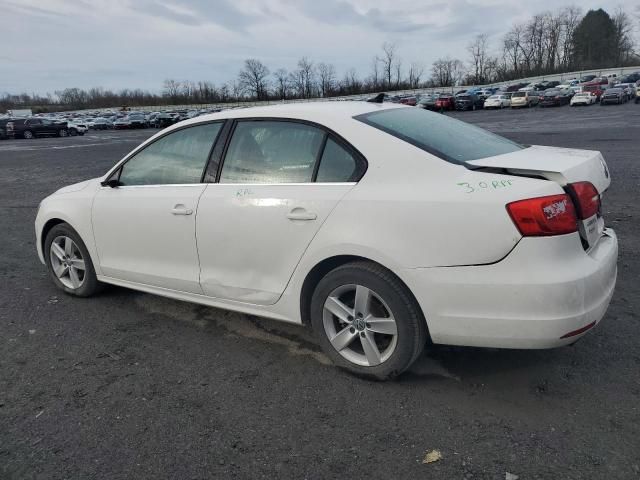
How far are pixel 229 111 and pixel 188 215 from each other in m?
0.89

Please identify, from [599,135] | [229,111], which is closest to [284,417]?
[229,111]

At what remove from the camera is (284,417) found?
112 inches

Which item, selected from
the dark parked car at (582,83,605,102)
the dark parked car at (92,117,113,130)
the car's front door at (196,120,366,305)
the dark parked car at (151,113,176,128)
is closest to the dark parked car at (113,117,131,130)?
the dark parked car at (92,117,113,130)

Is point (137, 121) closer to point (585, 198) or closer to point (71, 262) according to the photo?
point (71, 262)

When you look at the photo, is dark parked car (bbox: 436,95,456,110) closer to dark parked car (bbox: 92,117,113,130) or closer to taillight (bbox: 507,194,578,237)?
dark parked car (bbox: 92,117,113,130)

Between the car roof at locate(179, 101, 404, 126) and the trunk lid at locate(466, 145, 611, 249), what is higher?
the car roof at locate(179, 101, 404, 126)

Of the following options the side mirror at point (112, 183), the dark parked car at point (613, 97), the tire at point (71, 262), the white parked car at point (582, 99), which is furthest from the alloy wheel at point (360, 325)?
the white parked car at point (582, 99)

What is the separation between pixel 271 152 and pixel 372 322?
1.32 meters

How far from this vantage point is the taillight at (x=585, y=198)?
8.97ft

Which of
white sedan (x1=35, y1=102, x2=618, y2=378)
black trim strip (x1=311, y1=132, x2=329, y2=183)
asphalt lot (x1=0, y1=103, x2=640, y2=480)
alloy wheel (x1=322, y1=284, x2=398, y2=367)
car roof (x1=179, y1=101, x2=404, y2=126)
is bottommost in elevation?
asphalt lot (x1=0, y1=103, x2=640, y2=480)

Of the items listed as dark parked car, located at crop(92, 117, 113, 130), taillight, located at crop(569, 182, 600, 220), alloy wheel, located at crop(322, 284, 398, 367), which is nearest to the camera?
taillight, located at crop(569, 182, 600, 220)

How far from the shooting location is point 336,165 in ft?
10.5

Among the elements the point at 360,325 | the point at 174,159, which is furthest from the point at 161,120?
the point at 360,325

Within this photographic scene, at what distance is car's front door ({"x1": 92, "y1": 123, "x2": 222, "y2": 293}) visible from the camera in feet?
12.4
